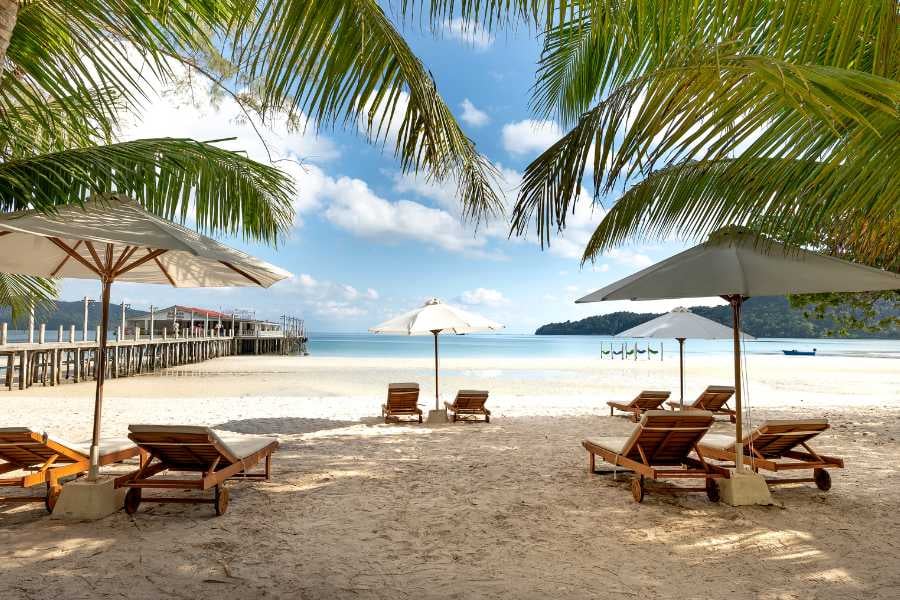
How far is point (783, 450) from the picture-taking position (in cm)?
526

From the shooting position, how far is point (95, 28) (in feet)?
7.13

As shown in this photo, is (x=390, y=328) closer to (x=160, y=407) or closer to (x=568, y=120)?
(x=160, y=407)

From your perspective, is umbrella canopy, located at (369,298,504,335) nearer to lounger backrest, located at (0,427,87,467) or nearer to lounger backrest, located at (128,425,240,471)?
lounger backrest, located at (128,425,240,471)

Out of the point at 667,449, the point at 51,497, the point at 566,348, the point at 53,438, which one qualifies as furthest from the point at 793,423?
the point at 566,348

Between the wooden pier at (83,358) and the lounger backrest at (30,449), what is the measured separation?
1.64 metres

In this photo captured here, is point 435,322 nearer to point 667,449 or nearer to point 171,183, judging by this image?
point 667,449

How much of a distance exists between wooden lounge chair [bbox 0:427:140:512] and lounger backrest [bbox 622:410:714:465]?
443 centimetres

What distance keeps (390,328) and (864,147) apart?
852 centimetres

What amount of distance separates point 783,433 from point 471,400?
5.19 m

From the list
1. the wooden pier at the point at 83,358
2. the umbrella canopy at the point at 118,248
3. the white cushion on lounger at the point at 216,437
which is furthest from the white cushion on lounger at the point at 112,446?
the umbrella canopy at the point at 118,248

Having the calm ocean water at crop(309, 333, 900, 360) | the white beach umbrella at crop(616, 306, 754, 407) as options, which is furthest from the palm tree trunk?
the calm ocean water at crop(309, 333, 900, 360)

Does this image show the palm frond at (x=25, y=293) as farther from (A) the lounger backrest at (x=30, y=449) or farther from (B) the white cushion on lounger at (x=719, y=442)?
(B) the white cushion on lounger at (x=719, y=442)

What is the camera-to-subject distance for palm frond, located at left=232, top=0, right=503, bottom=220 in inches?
68.3

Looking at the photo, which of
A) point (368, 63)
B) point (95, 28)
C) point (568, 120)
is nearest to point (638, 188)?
point (568, 120)
